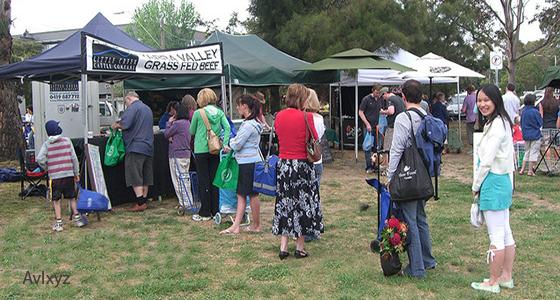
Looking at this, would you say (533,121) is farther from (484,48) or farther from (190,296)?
(484,48)

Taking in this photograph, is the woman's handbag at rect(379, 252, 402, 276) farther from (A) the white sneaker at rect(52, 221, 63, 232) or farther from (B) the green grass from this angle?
(A) the white sneaker at rect(52, 221, 63, 232)

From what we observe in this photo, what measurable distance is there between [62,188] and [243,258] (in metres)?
2.68

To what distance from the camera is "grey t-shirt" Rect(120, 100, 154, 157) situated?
7863mm

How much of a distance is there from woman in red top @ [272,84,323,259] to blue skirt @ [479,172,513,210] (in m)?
1.65

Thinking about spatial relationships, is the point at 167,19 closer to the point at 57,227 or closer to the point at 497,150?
the point at 57,227

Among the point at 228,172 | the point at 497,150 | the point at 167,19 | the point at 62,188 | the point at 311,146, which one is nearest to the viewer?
the point at 497,150

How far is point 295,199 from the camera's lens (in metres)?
5.49

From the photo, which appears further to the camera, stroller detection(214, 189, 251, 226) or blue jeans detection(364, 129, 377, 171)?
blue jeans detection(364, 129, 377, 171)

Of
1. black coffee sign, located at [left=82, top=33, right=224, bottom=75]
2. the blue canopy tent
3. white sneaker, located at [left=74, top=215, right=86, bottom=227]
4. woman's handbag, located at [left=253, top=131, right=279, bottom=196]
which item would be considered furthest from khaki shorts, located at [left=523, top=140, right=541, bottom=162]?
white sneaker, located at [left=74, top=215, right=86, bottom=227]

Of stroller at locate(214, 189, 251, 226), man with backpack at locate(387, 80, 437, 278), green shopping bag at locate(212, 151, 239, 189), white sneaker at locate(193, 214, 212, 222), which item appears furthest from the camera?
white sneaker at locate(193, 214, 212, 222)

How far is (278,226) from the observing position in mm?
5582

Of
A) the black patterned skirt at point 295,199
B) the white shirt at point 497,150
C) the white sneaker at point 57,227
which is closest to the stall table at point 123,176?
the white sneaker at point 57,227

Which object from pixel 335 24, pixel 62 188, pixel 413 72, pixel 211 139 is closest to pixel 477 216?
pixel 211 139

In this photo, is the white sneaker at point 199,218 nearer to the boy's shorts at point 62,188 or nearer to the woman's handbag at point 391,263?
the boy's shorts at point 62,188
